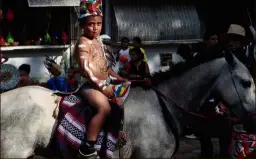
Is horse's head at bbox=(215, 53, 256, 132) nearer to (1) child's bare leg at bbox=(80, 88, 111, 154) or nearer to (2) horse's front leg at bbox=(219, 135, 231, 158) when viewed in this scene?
(1) child's bare leg at bbox=(80, 88, 111, 154)

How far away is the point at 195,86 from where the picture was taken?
4270 mm

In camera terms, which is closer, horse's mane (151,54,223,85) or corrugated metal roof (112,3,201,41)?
horse's mane (151,54,223,85)

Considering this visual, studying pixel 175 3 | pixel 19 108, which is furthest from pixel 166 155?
pixel 175 3

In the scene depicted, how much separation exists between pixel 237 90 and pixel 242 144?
144 cm

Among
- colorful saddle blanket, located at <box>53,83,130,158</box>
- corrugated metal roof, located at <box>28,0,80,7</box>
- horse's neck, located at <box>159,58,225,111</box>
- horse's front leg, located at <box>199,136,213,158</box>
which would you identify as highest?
corrugated metal roof, located at <box>28,0,80,7</box>

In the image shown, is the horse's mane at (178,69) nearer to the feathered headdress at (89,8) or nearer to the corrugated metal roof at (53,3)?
the feathered headdress at (89,8)

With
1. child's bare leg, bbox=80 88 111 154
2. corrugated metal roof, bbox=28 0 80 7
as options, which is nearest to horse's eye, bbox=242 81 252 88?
child's bare leg, bbox=80 88 111 154

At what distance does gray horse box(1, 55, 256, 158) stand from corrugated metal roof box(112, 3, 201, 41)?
6.79 meters

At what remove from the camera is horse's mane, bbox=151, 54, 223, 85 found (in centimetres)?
433

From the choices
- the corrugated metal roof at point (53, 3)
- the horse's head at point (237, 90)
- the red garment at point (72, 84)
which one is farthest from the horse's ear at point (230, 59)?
the corrugated metal roof at point (53, 3)

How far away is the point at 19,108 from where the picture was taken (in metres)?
4.02

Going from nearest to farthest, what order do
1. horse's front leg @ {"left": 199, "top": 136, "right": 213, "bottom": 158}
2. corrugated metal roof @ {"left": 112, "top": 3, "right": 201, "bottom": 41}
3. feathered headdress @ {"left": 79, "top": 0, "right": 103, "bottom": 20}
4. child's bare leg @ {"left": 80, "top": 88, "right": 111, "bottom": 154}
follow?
child's bare leg @ {"left": 80, "top": 88, "right": 111, "bottom": 154}
feathered headdress @ {"left": 79, "top": 0, "right": 103, "bottom": 20}
horse's front leg @ {"left": 199, "top": 136, "right": 213, "bottom": 158}
corrugated metal roof @ {"left": 112, "top": 3, "right": 201, "bottom": 41}

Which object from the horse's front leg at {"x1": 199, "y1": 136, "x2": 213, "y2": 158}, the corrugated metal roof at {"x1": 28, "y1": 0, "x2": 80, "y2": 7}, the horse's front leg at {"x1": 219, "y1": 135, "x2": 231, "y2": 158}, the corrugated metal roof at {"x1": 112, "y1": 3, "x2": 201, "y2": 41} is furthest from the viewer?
the corrugated metal roof at {"x1": 112, "y1": 3, "x2": 201, "y2": 41}

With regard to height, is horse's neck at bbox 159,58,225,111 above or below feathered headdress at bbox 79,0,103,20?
below
